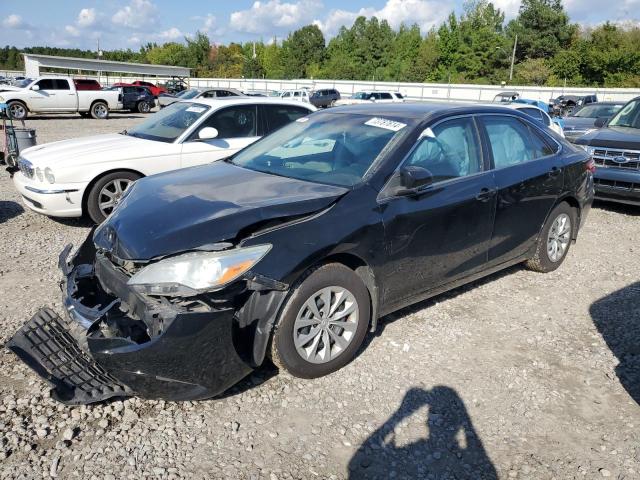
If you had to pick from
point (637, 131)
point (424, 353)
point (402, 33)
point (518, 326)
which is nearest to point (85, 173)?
point (424, 353)

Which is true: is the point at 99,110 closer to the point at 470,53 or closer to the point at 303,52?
the point at 470,53

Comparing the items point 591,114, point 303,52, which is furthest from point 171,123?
point 303,52

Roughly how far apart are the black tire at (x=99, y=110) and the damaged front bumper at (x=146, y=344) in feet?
80.5

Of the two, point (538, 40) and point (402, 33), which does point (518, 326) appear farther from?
point (402, 33)

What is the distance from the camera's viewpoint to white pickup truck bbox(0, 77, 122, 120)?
22.5 metres

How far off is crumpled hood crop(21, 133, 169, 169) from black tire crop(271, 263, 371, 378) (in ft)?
13.7

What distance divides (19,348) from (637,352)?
163 inches

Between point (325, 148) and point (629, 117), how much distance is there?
7260mm

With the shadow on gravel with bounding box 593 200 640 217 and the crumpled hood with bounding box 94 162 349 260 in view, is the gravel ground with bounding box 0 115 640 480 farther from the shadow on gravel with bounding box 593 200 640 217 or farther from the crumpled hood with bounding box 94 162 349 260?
the shadow on gravel with bounding box 593 200 640 217

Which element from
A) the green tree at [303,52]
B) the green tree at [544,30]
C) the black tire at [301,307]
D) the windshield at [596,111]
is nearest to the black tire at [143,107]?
the windshield at [596,111]

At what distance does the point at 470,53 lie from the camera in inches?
2950

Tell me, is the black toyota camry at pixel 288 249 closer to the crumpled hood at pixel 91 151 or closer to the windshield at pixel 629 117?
the crumpled hood at pixel 91 151

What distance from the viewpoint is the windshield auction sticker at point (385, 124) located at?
3994mm

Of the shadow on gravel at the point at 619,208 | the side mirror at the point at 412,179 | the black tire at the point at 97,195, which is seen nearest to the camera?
the side mirror at the point at 412,179
